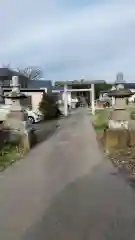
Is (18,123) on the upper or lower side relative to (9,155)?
upper

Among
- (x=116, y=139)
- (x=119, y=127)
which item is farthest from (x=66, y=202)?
(x=119, y=127)

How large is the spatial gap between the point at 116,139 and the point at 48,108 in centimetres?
2667

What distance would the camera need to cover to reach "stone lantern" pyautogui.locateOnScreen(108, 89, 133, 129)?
49.3ft

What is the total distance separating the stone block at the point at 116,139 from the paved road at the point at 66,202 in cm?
228

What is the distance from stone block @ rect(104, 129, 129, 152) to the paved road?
2.28 meters

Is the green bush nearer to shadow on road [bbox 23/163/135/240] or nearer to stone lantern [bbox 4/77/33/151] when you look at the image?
stone lantern [bbox 4/77/33/151]

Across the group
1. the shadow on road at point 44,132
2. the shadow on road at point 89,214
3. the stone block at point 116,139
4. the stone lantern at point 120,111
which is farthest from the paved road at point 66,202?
the shadow on road at point 44,132

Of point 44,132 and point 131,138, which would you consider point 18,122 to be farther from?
point 44,132

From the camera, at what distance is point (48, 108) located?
41.4 metres

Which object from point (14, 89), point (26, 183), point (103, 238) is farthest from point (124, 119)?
point (103, 238)

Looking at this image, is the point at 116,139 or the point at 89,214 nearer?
the point at 89,214

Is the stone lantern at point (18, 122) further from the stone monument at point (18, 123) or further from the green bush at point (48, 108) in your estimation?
the green bush at point (48, 108)

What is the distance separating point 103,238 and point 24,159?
329 inches

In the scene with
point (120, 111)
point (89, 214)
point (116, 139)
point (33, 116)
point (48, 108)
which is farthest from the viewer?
point (48, 108)
